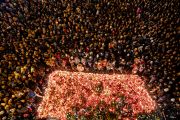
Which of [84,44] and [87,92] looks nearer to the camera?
[87,92]

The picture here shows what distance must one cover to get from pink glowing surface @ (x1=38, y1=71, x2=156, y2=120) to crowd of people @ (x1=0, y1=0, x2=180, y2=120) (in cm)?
59

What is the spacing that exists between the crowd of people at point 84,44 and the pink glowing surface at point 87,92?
0.59 meters

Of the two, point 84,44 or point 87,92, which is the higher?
point 84,44

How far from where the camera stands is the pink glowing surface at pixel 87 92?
21.8 meters

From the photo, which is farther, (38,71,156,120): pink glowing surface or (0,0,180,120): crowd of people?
(0,0,180,120): crowd of people

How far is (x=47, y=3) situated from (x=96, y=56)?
7349mm

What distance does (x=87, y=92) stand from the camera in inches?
883

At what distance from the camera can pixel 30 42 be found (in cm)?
2433

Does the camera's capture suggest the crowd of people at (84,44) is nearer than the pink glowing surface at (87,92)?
No

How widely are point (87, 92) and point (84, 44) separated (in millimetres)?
4050

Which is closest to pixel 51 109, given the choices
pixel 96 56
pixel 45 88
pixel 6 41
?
pixel 45 88

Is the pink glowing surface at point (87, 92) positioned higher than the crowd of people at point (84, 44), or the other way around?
the crowd of people at point (84, 44)

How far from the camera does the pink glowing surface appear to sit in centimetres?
2177

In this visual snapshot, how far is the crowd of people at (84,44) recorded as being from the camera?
22250 mm
